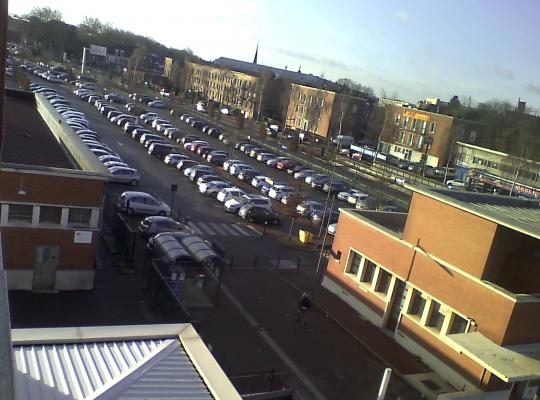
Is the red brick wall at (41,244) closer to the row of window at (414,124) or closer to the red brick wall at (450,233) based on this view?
the red brick wall at (450,233)

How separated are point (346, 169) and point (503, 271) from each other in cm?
3695

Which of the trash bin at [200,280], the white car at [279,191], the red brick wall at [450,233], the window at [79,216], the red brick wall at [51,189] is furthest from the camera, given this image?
the white car at [279,191]

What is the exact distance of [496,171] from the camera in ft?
183

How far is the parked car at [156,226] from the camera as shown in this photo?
21047mm

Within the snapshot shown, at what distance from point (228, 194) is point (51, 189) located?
49.3ft

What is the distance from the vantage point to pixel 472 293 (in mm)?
14297

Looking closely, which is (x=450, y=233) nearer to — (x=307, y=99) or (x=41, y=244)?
(x=41, y=244)

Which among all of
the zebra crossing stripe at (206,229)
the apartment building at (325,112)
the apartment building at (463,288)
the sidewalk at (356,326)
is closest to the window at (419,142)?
the apartment building at (325,112)

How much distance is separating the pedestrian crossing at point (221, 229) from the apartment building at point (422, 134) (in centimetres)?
3925

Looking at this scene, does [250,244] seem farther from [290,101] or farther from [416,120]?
[290,101]

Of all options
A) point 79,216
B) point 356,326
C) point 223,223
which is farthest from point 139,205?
point 356,326

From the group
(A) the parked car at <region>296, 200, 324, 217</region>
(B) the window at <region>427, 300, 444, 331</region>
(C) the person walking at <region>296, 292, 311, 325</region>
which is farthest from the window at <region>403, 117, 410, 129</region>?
(B) the window at <region>427, 300, 444, 331</region>

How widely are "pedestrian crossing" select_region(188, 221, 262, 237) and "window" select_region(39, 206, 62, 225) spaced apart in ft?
29.3

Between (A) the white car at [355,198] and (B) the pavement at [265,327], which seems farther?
(A) the white car at [355,198]
